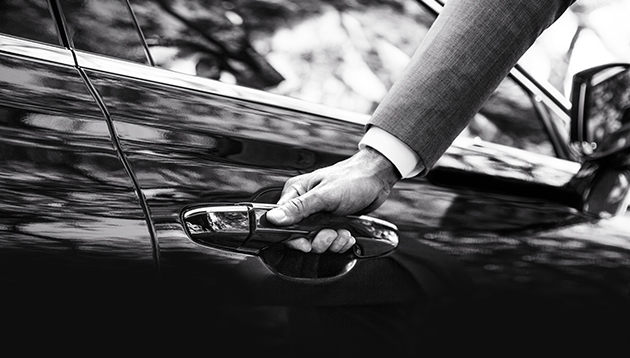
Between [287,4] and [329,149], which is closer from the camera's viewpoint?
[329,149]

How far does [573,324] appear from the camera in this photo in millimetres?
1205

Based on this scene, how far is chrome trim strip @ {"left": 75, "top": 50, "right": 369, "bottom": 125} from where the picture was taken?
4.62ft

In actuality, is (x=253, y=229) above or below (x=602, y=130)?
below

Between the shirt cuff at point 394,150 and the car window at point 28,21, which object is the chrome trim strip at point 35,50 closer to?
the car window at point 28,21

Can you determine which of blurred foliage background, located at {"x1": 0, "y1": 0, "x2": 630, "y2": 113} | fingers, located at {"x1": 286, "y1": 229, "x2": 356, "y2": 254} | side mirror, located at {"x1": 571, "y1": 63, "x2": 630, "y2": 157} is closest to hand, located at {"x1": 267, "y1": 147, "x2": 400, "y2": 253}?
fingers, located at {"x1": 286, "y1": 229, "x2": 356, "y2": 254}

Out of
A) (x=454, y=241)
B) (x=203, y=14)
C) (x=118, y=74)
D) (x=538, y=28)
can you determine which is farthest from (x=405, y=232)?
(x=203, y=14)

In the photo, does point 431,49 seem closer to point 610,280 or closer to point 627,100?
point 610,280

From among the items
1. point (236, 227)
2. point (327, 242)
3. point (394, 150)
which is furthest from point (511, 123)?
point (236, 227)

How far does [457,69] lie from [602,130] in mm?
596

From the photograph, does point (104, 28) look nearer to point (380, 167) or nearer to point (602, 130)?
point (380, 167)

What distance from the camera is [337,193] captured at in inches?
48.0

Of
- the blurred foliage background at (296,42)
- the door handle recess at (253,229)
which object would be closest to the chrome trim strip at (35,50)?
the blurred foliage background at (296,42)

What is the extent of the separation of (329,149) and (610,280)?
0.57 metres

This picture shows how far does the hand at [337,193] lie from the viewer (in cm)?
112
